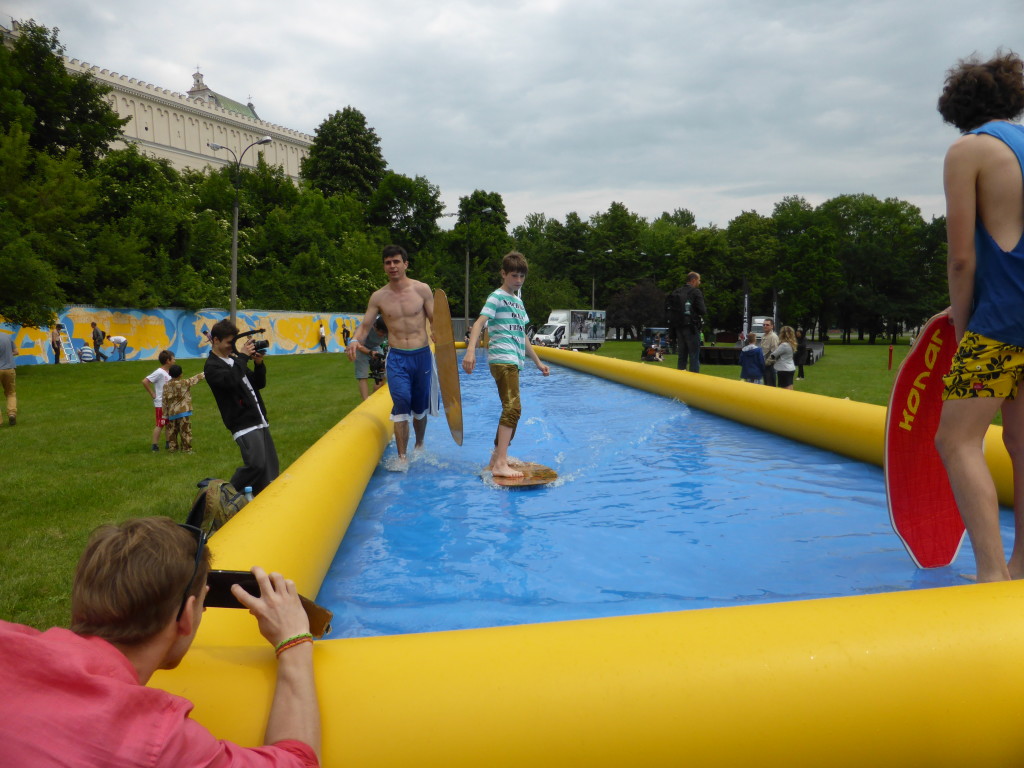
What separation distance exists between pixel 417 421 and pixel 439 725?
482 centimetres

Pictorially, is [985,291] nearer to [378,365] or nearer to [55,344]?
[378,365]

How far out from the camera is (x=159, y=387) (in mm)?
8000

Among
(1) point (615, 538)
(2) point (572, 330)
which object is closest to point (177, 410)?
(1) point (615, 538)

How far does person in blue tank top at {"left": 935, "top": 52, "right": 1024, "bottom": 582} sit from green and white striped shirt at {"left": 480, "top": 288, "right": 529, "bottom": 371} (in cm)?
341

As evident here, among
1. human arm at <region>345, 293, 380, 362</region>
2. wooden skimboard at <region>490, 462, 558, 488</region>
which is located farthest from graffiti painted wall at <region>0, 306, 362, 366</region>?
wooden skimboard at <region>490, 462, 558, 488</region>

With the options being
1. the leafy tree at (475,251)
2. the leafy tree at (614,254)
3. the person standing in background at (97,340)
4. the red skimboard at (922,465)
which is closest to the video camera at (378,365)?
the red skimboard at (922,465)

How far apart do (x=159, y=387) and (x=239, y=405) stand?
4144 mm

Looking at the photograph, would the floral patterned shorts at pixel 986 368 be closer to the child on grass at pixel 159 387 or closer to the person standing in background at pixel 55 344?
the child on grass at pixel 159 387

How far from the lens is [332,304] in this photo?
132ft

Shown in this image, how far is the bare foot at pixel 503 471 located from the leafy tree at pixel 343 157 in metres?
56.6

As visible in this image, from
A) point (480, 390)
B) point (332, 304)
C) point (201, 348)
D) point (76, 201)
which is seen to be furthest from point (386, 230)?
point (480, 390)

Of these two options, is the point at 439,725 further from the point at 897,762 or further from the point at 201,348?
the point at 201,348

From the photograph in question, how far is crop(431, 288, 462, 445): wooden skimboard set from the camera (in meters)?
6.13

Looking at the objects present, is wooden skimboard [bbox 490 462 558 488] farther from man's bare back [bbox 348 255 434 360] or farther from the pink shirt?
the pink shirt
